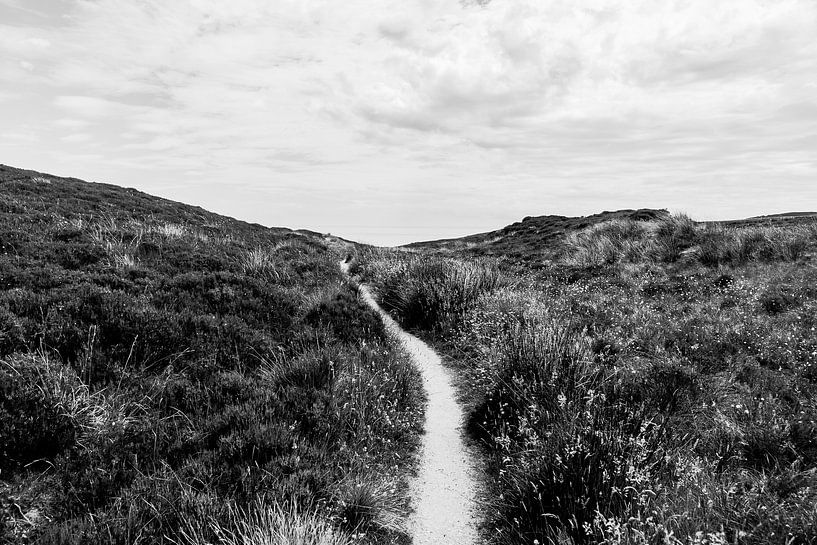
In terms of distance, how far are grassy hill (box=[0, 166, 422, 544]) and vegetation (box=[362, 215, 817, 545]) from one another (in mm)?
1595

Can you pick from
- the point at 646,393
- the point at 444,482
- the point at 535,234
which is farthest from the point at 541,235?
the point at 444,482

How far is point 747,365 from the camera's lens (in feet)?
24.9

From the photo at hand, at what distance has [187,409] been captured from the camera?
21.1 ft

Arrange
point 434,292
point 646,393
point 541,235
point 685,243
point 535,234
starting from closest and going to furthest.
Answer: point 646,393, point 434,292, point 685,243, point 541,235, point 535,234

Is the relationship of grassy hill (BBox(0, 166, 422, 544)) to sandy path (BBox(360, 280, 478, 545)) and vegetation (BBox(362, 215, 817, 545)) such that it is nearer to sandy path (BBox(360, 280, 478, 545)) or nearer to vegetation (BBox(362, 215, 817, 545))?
sandy path (BBox(360, 280, 478, 545))

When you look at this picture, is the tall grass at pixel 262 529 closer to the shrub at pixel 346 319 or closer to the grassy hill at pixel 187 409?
the grassy hill at pixel 187 409

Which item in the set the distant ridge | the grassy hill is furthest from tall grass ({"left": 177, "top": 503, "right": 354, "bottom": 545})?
the distant ridge

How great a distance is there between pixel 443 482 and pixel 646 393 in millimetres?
3212

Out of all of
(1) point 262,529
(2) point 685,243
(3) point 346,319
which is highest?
(2) point 685,243

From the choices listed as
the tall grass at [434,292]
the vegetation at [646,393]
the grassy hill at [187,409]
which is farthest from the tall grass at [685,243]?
the grassy hill at [187,409]

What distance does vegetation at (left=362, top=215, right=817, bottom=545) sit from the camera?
423 cm

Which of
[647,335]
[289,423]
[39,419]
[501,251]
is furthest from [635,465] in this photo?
[501,251]

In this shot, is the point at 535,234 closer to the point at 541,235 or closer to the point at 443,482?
the point at 541,235

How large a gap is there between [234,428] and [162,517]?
1.52m
